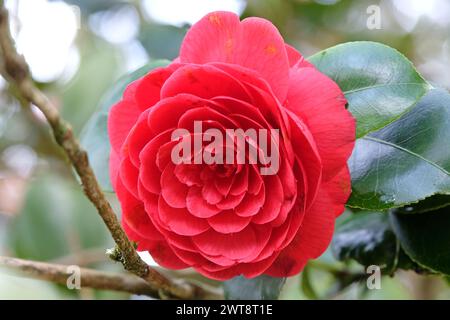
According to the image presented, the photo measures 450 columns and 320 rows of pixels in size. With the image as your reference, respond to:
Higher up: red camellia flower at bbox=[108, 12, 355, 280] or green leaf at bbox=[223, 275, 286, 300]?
red camellia flower at bbox=[108, 12, 355, 280]

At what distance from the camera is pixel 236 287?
83 cm

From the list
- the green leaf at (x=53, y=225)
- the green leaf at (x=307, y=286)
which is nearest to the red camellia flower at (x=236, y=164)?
the green leaf at (x=307, y=286)

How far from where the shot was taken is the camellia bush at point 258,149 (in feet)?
1.91

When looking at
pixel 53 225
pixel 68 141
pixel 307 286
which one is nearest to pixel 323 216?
pixel 68 141

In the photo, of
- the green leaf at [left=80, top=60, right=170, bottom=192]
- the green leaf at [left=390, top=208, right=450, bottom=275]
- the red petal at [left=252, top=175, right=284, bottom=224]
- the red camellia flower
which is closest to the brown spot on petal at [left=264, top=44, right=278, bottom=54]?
the red camellia flower

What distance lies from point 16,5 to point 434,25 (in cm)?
167

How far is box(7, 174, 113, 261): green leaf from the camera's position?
134 cm

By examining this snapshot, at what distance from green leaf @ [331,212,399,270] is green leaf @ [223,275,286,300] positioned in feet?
0.57

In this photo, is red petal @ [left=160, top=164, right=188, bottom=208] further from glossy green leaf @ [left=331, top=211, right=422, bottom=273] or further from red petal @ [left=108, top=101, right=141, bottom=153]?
glossy green leaf @ [left=331, top=211, right=422, bottom=273]

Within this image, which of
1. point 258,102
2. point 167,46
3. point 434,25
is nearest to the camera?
point 258,102

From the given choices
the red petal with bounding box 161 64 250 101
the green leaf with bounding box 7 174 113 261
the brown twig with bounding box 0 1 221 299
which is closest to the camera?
the brown twig with bounding box 0 1 221 299

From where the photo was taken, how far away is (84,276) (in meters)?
0.77
